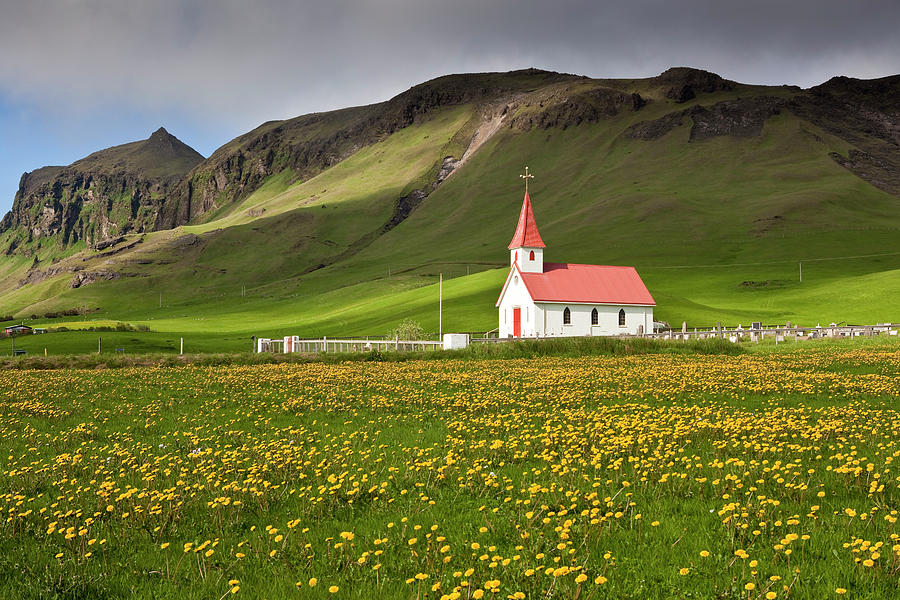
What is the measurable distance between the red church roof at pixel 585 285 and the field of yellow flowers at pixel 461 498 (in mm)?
50507

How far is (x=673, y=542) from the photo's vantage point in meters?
7.79

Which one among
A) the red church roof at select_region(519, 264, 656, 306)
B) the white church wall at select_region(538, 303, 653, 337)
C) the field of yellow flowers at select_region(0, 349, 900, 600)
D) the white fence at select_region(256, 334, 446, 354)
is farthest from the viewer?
the red church roof at select_region(519, 264, 656, 306)

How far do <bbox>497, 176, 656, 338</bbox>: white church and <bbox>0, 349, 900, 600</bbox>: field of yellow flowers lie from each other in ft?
163

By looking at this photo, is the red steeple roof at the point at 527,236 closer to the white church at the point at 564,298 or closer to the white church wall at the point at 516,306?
the white church at the point at 564,298

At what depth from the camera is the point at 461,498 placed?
9969 mm

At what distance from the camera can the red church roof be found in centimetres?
7106

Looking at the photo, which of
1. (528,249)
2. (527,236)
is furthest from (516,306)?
(527,236)

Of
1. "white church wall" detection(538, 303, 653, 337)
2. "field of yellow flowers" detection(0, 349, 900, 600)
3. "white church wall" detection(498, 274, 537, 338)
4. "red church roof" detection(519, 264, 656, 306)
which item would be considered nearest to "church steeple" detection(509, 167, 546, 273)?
"red church roof" detection(519, 264, 656, 306)

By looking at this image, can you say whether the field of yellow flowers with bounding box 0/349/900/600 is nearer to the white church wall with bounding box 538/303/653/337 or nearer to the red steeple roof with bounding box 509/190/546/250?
the white church wall with bounding box 538/303/653/337

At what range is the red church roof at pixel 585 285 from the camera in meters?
71.1

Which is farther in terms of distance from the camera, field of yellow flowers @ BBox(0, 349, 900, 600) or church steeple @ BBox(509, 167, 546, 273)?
church steeple @ BBox(509, 167, 546, 273)

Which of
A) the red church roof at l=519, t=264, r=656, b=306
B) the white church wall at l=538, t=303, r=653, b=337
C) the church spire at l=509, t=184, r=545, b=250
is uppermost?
the church spire at l=509, t=184, r=545, b=250

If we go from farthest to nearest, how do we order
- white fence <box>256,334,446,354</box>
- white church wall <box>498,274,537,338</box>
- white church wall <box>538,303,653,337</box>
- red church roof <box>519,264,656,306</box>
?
red church roof <box>519,264,656,306</box> → white church wall <box>538,303,653,337</box> → white church wall <box>498,274,537,338</box> → white fence <box>256,334,446,354</box>

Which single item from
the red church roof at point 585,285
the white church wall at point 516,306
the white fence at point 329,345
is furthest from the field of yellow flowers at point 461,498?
the red church roof at point 585,285
